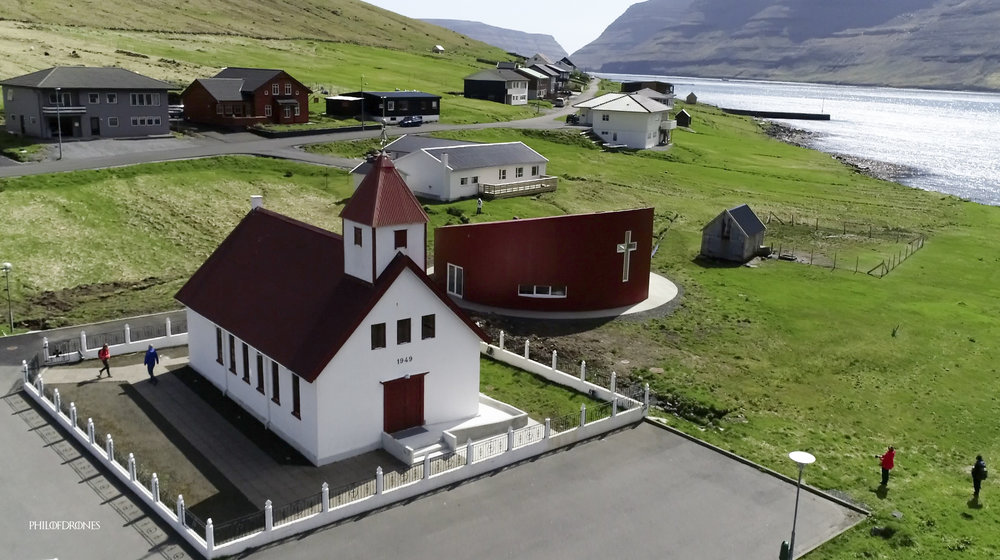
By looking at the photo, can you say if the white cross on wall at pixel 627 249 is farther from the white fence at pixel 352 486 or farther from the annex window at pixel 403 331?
the annex window at pixel 403 331

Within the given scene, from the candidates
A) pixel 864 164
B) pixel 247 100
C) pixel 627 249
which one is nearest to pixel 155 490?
pixel 627 249

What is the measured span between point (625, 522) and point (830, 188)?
77.1 meters

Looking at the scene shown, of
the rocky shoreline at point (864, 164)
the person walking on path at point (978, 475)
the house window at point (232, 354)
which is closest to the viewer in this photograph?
the person walking on path at point (978, 475)

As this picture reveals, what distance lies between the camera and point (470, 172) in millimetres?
67062

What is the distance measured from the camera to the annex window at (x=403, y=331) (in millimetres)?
28219

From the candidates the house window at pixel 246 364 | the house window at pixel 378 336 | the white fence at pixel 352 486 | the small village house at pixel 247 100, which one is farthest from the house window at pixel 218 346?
the small village house at pixel 247 100

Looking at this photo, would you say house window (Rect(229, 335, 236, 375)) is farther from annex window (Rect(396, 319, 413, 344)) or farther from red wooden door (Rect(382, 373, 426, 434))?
annex window (Rect(396, 319, 413, 344))

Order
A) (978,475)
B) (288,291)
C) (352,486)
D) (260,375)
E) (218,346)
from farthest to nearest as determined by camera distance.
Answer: (218,346), (288,291), (260,375), (978,475), (352,486)

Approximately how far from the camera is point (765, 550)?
2331 centimetres

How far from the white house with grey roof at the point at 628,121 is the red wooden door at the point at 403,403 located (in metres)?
78.9

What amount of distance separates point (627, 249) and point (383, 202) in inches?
774

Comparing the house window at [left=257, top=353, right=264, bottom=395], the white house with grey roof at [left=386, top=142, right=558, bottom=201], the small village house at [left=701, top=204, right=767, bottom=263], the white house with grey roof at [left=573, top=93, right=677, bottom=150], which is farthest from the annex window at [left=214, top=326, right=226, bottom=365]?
the white house with grey roof at [left=573, top=93, right=677, bottom=150]

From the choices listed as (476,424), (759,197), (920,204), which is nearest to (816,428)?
(476,424)

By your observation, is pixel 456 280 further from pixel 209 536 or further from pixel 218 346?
pixel 209 536
